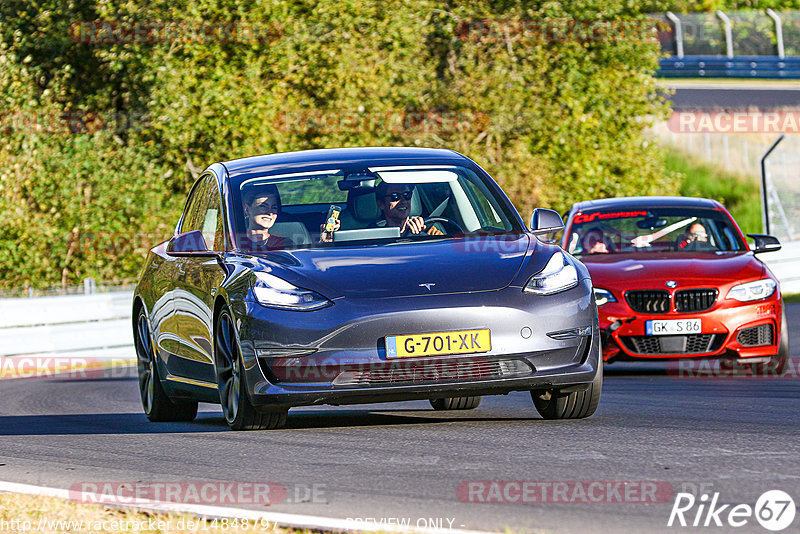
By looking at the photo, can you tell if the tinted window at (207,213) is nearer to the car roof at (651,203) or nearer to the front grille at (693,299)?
the front grille at (693,299)

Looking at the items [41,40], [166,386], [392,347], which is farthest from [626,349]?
[41,40]

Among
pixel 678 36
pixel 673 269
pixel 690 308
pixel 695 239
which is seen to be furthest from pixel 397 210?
pixel 678 36

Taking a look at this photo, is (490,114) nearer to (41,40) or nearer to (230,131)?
(230,131)

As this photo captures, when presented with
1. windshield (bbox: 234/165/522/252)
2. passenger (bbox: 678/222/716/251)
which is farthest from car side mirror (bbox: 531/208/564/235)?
passenger (bbox: 678/222/716/251)

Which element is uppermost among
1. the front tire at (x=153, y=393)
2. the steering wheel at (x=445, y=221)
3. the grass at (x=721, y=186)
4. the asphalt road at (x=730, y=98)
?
the steering wheel at (x=445, y=221)

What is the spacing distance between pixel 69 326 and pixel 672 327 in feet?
34.0

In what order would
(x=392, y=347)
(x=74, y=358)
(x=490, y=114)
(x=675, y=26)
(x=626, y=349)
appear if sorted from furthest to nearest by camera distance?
(x=675, y=26) < (x=490, y=114) < (x=74, y=358) < (x=626, y=349) < (x=392, y=347)

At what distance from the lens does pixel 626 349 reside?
1301 centimetres

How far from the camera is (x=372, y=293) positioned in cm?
833

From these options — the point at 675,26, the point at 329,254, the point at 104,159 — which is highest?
the point at 329,254

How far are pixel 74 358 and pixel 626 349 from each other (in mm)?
9939

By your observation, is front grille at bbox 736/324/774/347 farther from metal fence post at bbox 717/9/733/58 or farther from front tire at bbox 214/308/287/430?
metal fence post at bbox 717/9/733/58

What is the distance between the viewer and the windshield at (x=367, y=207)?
923 centimetres

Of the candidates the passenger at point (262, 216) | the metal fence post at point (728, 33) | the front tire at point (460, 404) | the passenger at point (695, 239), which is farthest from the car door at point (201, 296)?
the metal fence post at point (728, 33)
